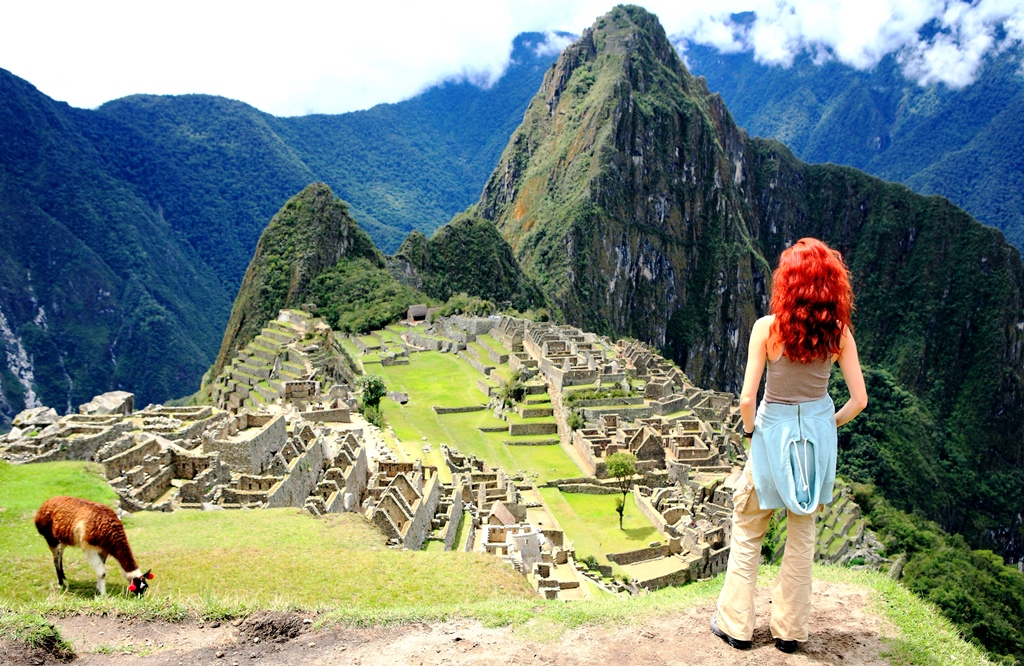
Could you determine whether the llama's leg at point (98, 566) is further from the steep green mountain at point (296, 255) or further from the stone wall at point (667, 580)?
the steep green mountain at point (296, 255)

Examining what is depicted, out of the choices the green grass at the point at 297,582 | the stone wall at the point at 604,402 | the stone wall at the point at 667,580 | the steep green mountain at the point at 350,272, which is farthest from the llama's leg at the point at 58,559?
the steep green mountain at the point at 350,272

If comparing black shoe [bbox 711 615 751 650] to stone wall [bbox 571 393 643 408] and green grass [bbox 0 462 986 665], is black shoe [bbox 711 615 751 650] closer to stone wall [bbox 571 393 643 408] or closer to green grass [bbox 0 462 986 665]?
green grass [bbox 0 462 986 665]

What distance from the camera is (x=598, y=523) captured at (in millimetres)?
29344

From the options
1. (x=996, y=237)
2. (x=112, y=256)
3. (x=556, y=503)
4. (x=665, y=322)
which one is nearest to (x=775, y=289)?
(x=556, y=503)

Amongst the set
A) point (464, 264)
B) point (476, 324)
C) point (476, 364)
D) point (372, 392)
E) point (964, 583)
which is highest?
point (464, 264)

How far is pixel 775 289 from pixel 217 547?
933cm

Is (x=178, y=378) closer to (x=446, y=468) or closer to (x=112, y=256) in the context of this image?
(x=112, y=256)

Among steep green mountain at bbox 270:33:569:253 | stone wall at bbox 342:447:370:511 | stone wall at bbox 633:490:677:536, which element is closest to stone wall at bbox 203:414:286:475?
stone wall at bbox 342:447:370:511

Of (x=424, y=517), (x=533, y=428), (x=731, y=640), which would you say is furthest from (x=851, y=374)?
(x=533, y=428)

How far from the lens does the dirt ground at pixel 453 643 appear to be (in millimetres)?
6988

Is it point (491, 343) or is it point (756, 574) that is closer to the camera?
point (756, 574)

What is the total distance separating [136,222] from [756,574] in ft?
384

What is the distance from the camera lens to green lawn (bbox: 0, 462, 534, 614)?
9.92 metres

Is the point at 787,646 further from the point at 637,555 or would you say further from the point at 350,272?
the point at 350,272
